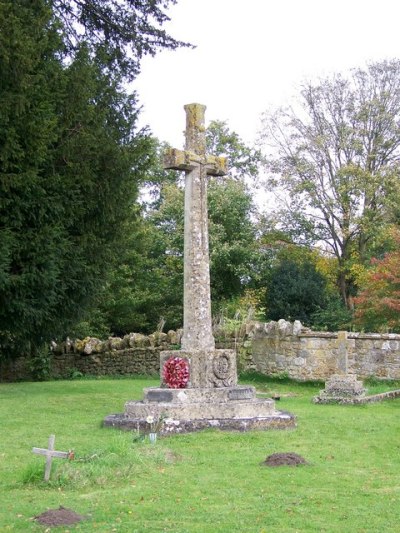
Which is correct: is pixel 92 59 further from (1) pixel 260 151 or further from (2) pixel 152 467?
(1) pixel 260 151

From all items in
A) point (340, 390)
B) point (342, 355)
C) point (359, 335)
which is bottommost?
point (340, 390)

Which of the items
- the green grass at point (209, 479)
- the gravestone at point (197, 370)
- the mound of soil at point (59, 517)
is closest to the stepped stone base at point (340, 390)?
the green grass at point (209, 479)

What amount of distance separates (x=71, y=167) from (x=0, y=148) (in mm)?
1690

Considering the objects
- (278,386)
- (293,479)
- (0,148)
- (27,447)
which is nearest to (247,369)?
(278,386)

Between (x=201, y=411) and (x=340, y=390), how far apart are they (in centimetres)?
512

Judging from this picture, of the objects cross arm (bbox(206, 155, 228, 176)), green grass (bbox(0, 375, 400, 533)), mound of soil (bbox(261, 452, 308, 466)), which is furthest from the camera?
cross arm (bbox(206, 155, 228, 176))

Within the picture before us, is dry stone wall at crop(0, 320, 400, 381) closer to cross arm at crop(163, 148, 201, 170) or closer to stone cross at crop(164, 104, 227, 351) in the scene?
stone cross at crop(164, 104, 227, 351)

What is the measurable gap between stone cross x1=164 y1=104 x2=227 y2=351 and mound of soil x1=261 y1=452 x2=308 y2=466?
11.3ft

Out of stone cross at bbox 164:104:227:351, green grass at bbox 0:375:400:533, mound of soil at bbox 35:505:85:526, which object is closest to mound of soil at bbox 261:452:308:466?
green grass at bbox 0:375:400:533

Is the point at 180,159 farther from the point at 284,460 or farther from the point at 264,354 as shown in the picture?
the point at 264,354

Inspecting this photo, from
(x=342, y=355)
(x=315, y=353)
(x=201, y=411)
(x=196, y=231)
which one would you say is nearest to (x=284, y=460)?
(x=201, y=411)

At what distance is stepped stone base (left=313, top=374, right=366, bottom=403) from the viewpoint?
15.4 metres

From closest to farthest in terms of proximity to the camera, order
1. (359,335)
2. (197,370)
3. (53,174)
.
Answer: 1. (197,370)
2. (53,174)
3. (359,335)

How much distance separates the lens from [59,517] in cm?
621
